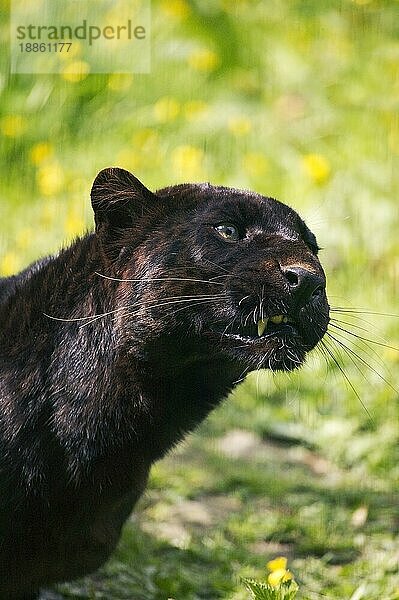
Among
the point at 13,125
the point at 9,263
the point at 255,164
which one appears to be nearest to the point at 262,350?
the point at 9,263

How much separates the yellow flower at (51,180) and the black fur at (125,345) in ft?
10.1

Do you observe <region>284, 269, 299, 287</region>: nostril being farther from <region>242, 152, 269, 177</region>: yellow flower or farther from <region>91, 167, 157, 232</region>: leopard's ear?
<region>242, 152, 269, 177</region>: yellow flower

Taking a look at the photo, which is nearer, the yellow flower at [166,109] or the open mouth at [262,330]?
the open mouth at [262,330]

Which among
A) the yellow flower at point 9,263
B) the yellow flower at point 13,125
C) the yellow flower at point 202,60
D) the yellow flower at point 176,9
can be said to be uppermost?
the yellow flower at point 176,9

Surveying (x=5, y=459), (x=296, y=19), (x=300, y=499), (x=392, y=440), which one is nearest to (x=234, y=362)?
(x=5, y=459)

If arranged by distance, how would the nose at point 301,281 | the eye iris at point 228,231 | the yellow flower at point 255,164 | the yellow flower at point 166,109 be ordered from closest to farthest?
1. the nose at point 301,281
2. the eye iris at point 228,231
3. the yellow flower at point 255,164
4. the yellow flower at point 166,109

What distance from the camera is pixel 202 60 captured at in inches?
265

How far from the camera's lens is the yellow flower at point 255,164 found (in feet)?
20.8

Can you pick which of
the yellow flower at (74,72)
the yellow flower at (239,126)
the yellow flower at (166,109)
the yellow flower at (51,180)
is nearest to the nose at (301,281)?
the yellow flower at (51,180)

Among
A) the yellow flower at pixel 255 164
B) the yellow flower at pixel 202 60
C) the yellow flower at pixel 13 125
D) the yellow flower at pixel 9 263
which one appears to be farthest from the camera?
the yellow flower at pixel 202 60

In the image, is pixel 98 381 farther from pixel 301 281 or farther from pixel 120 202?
pixel 301 281

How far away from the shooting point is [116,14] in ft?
22.2

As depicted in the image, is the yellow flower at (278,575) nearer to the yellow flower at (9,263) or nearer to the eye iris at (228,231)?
the eye iris at (228,231)

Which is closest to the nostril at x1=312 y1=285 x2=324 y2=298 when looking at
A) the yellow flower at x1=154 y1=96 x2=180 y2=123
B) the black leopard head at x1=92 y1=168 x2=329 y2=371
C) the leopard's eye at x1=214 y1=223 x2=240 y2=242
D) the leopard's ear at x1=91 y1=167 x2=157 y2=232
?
the black leopard head at x1=92 y1=168 x2=329 y2=371
